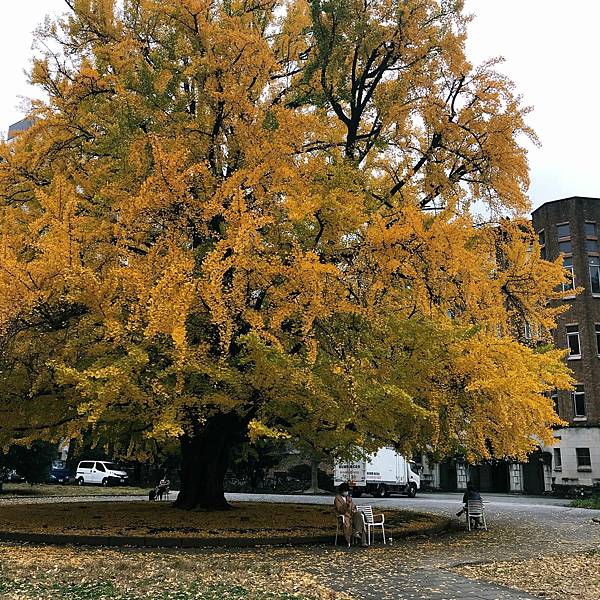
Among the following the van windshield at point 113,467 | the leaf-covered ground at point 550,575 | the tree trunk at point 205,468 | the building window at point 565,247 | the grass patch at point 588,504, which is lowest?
the grass patch at point 588,504

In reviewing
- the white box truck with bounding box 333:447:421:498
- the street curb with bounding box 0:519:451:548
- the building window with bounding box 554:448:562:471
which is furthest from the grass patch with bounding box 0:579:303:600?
the building window with bounding box 554:448:562:471

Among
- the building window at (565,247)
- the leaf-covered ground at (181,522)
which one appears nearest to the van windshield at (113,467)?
the leaf-covered ground at (181,522)

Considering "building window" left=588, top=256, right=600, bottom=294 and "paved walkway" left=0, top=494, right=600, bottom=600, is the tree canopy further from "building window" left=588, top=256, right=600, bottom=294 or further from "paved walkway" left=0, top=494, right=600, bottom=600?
"building window" left=588, top=256, right=600, bottom=294

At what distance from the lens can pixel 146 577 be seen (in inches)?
367

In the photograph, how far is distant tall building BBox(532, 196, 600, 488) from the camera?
37.7 metres

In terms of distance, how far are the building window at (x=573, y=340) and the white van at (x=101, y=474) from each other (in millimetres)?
29966

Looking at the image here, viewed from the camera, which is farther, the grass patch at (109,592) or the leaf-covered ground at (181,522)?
the leaf-covered ground at (181,522)

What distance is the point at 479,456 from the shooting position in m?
14.6

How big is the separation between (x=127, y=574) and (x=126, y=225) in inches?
254

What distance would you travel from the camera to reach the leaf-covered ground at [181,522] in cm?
1397

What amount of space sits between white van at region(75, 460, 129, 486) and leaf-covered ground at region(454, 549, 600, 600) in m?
36.4

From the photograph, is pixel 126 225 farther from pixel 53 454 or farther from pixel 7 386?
pixel 53 454

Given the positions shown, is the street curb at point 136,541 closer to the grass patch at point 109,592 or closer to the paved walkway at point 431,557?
the paved walkway at point 431,557

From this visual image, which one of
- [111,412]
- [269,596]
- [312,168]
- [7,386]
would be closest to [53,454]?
[7,386]
